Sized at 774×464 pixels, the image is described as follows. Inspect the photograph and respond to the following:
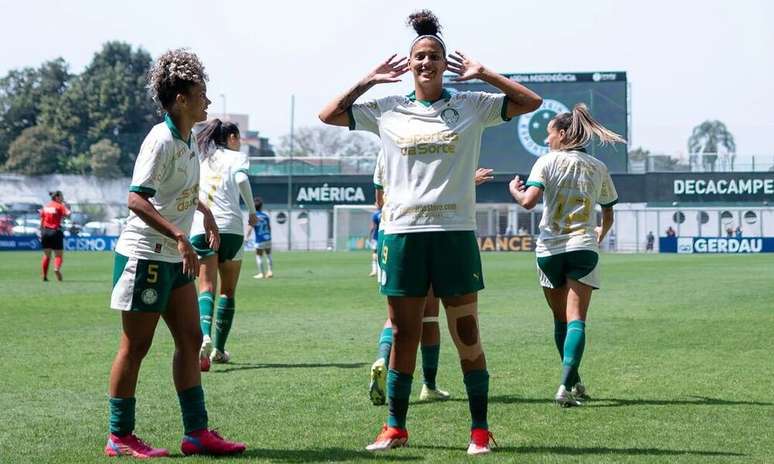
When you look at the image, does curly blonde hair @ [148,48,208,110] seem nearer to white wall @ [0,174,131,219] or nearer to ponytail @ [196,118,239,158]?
ponytail @ [196,118,239,158]

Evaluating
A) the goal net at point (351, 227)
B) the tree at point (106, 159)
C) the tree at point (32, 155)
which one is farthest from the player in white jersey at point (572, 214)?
the tree at point (32, 155)

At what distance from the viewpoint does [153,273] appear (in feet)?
20.7

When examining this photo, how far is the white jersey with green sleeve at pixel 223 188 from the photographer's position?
10.6 m

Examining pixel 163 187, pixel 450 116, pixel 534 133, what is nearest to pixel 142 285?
pixel 163 187

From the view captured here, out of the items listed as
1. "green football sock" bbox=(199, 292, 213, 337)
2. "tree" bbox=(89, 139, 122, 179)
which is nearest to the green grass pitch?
"green football sock" bbox=(199, 292, 213, 337)

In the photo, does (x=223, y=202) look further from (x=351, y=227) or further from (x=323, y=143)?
(x=323, y=143)

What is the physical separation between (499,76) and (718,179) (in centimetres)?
5843

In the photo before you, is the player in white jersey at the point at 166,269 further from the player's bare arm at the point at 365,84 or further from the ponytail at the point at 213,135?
the ponytail at the point at 213,135

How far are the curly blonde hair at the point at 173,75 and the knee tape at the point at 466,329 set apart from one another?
6.07ft

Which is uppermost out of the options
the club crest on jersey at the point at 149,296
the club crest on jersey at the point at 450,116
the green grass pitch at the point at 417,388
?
the club crest on jersey at the point at 450,116

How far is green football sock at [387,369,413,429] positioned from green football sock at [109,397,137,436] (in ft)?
4.56

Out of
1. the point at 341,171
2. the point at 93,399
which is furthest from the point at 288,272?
the point at 341,171

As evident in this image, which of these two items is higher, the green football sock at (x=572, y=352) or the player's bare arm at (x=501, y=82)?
the player's bare arm at (x=501, y=82)

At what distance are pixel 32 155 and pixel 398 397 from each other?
84.3 metres
